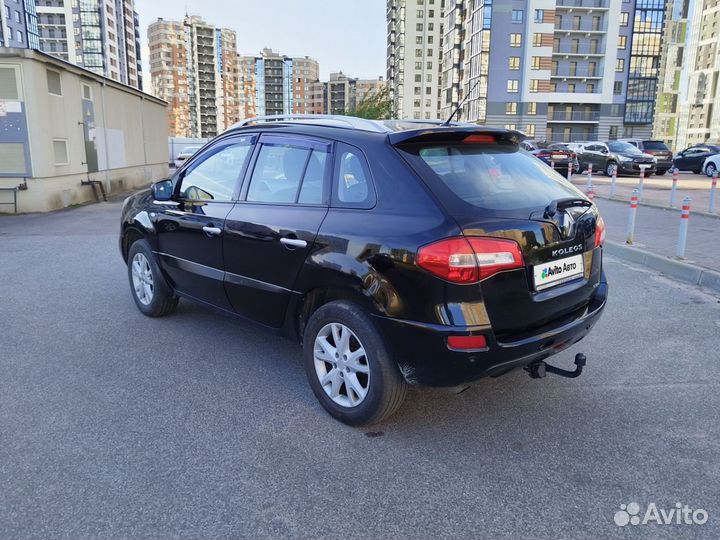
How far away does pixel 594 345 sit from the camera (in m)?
4.84

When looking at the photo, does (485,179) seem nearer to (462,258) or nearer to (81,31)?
(462,258)

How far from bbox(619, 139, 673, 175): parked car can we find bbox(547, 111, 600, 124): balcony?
51.5m

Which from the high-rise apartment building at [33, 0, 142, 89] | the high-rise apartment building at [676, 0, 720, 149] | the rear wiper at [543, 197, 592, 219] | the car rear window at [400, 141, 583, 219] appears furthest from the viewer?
the high-rise apartment building at [676, 0, 720, 149]

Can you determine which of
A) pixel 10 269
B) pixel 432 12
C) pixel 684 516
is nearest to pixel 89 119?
pixel 10 269

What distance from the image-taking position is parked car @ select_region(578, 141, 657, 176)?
25.5m

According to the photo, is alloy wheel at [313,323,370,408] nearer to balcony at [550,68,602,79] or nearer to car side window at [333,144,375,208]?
car side window at [333,144,375,208]

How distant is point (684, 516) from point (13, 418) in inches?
145

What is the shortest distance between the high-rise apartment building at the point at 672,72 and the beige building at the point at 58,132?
152 m

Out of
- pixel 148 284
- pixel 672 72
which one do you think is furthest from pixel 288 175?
pixel 672 72

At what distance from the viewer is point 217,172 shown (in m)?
4.56

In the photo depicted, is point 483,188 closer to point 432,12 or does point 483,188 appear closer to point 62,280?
point 62,280

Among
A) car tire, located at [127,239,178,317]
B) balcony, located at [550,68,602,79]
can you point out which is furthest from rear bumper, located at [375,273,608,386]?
balcony, located at [550,68,602,79]

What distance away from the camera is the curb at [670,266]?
6.71 m

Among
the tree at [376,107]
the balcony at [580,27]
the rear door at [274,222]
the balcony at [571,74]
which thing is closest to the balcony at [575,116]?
the balcony at [571,74]
